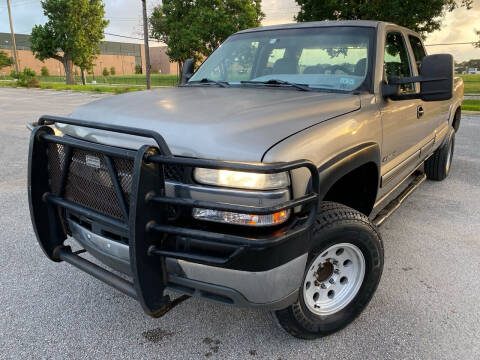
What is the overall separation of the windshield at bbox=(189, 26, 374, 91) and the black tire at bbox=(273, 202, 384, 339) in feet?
3.71

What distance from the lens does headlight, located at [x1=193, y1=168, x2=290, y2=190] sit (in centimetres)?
187

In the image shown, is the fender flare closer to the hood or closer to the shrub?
the hood

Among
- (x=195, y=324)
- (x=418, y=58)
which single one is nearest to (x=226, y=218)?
(x=195, y=324)

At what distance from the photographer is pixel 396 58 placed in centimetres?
354

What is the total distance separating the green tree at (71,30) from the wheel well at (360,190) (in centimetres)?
4590

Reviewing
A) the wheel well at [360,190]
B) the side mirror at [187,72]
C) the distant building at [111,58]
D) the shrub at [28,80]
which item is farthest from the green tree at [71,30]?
the distant building at [111,58]

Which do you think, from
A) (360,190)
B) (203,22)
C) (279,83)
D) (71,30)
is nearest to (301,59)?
(279,83)

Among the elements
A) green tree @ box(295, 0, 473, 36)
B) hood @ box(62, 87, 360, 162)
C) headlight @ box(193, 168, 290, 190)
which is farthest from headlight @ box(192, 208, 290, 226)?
green tree @ box(295, 0, 473, 36)

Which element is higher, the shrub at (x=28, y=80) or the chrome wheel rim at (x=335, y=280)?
the shrub at (x=28, y=80)

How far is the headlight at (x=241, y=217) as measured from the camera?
185 centimetres

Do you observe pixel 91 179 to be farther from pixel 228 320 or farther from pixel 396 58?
pixel 396 58

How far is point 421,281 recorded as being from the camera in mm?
3053

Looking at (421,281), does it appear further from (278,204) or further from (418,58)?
(418,58)

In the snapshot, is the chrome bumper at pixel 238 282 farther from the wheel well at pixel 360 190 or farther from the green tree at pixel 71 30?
the green tree at pixel 71 30
